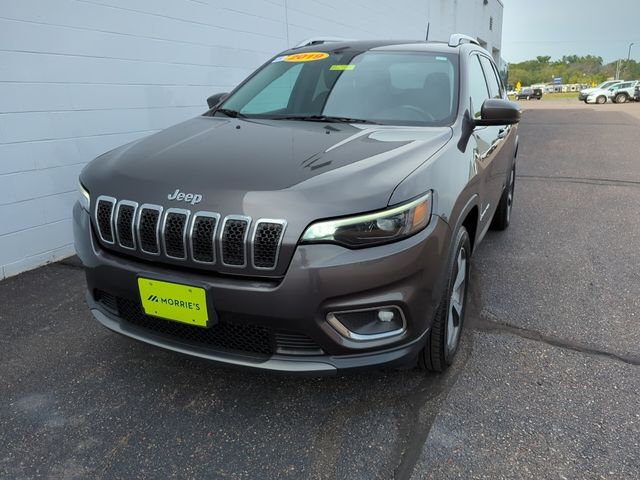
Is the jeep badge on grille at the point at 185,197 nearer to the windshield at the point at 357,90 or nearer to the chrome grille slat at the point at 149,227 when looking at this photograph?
the chrome grille slat at the point at 149,227

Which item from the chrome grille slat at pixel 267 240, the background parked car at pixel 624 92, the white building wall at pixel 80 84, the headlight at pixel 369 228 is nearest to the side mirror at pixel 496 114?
the headlight at pixel 369 228

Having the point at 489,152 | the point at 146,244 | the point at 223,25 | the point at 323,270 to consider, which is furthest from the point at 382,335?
the point at 223,25

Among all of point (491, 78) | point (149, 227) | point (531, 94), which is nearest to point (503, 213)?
point (491, 78)

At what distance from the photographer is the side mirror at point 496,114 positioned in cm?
287

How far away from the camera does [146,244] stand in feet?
6.95

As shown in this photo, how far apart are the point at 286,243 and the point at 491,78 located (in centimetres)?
329

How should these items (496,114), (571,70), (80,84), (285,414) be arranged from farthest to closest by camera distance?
(571,70), (80,84), (496,114), (285,414)

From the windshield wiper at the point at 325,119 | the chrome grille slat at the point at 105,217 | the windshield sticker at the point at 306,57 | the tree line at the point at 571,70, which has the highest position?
the windshield sticker at the point at 306,57

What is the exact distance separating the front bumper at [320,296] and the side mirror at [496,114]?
3.40 feet

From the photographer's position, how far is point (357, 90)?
321 cm

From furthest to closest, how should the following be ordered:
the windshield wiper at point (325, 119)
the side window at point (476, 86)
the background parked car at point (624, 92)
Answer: the background parked car at point (624, 92)
the side window at point (476, 86)
the windshield wiper at point (325, 119)

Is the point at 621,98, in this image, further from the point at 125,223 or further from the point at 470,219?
the point at 125,223

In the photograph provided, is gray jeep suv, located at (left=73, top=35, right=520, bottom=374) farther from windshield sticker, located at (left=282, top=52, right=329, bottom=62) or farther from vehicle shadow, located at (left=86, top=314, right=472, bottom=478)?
windshield sticker, located at (left=282, top=52, right=329, bottom=62)

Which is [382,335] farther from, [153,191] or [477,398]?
[153,191]
